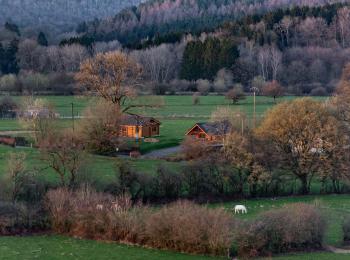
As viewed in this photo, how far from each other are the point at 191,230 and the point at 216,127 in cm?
2912

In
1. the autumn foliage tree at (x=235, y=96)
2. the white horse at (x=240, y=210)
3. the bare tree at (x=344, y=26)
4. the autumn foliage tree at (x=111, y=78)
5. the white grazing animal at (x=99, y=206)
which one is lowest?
the white horse at (x=240, y=210)

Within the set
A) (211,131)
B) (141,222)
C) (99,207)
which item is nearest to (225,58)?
(211,131)

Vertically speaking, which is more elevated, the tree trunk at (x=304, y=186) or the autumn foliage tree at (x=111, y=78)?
the autumn foliage tree at (x=111, y=78)

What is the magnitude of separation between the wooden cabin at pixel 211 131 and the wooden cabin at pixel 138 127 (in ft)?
18.9

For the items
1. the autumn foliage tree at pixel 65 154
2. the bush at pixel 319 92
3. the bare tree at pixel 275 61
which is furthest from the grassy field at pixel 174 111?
the bare tree at pixel 275 61

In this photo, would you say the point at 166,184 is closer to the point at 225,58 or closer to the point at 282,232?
the point at 282,232

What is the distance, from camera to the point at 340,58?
397 ft

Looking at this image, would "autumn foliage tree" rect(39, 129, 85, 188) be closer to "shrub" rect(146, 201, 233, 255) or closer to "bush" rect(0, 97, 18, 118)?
"shrub" rect(146, 201, 233, 255)

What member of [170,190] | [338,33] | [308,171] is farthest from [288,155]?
[338,33]

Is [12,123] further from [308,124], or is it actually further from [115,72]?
[308,124]

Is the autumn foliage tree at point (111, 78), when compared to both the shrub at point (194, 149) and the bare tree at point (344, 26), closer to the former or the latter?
the shrub at point (194, 149)

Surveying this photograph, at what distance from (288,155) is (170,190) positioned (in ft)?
28.6

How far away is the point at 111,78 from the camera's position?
58562 millimetres

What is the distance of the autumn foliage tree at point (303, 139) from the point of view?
4259cm
